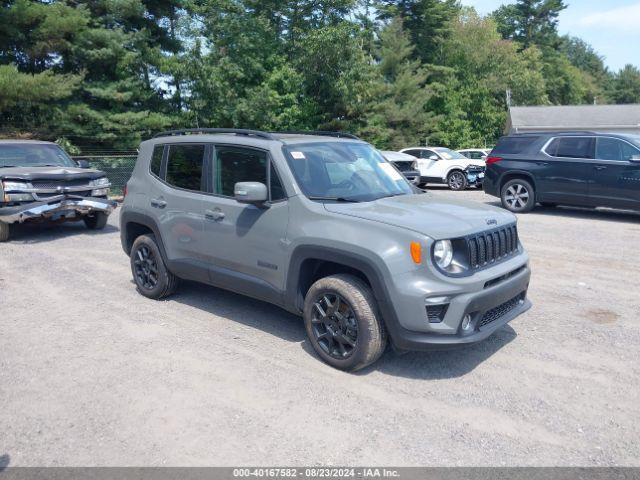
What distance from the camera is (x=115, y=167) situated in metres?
17.2

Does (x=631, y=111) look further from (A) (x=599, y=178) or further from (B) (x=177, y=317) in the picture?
(B) (x=177, y=317)

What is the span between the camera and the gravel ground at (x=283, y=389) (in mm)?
3330

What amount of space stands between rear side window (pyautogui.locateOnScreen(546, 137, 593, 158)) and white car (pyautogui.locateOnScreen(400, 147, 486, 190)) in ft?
22.9

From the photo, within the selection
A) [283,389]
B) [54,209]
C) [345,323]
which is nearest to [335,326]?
[345,323]

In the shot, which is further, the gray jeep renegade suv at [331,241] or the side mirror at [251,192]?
the side mirror at [251,192]

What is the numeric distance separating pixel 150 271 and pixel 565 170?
9.14 meters

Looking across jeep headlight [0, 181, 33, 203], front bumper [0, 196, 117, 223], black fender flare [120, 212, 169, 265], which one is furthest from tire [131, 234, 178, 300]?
jeep headlight [0, 181, 33, 203]

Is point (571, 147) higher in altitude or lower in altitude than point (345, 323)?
higher

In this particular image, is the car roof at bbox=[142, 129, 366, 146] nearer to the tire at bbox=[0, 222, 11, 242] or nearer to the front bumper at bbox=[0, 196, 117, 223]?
the front bumper at bbox=[0, 196, 117, 223]

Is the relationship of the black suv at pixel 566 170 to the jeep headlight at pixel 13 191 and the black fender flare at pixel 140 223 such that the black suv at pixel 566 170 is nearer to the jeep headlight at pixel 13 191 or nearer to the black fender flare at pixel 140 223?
the black fender flare at pixel 140 223

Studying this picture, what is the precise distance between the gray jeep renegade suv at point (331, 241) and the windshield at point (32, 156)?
5.46 meters

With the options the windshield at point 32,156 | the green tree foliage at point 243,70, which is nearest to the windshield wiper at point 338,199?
the windshield at point 32,156

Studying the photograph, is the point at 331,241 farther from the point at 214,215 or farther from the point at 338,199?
the point at 214,215

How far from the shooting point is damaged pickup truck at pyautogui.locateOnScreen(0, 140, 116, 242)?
9.46m
